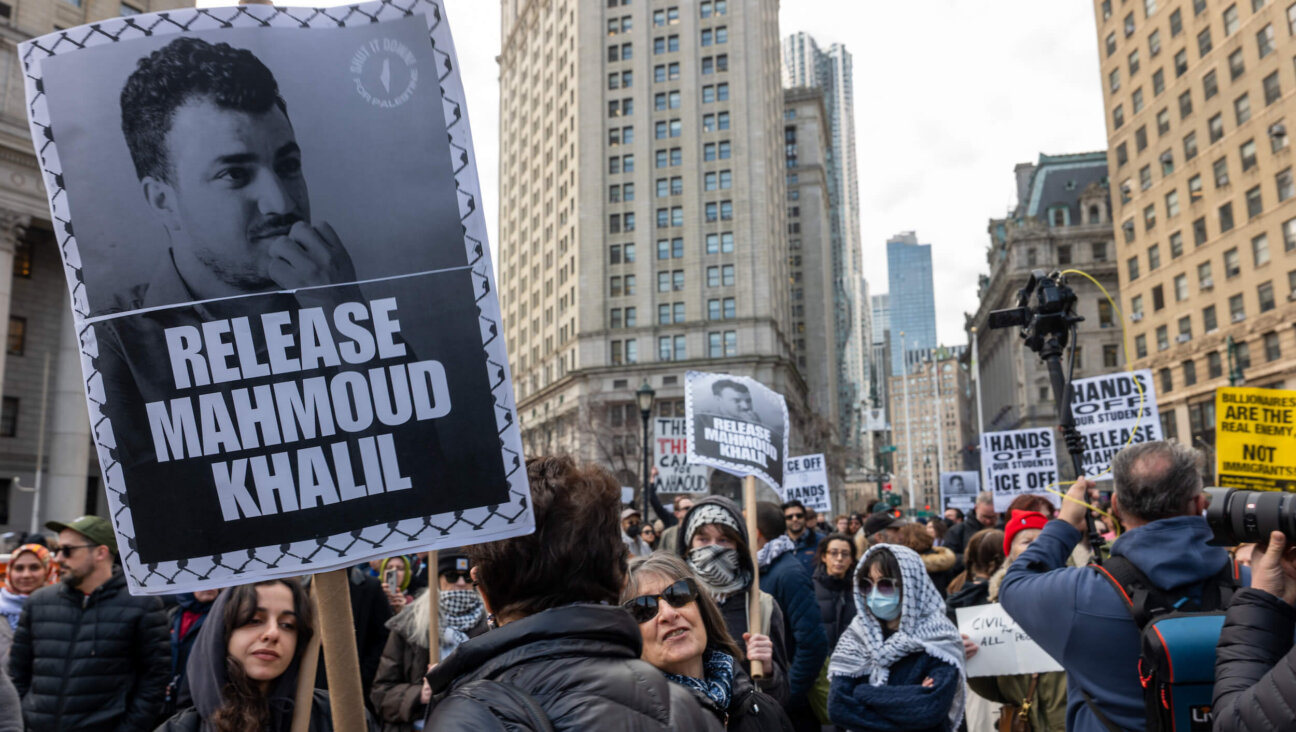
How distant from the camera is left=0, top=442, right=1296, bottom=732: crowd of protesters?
1.89m

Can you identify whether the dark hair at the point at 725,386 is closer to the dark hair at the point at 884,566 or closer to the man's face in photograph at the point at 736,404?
the man's face in photograph at the point at 736,404

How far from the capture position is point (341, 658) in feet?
6.98

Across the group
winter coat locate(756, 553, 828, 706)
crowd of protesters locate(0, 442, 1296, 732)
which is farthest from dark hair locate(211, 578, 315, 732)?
winter coat locate(756, 553, 828, 706)

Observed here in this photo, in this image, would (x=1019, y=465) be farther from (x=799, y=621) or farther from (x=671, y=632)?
(x=671, y=632)

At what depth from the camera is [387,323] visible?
234 centimetres

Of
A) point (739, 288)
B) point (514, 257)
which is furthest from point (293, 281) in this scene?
point (514, 257)

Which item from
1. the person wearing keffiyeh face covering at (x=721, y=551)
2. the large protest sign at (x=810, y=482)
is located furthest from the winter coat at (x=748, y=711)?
the large protest sign at (x=810, y=482)

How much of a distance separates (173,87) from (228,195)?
0.99ft

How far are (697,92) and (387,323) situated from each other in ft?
258

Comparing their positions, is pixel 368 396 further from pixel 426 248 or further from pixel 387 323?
pixel 426 248

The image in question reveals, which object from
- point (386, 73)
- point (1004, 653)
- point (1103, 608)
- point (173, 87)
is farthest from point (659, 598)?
point (1004, 653)

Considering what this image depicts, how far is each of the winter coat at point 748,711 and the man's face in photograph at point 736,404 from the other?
3.71 meters

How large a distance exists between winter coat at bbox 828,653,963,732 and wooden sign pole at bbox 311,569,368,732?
339 cm

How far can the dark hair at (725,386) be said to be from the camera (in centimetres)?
735
